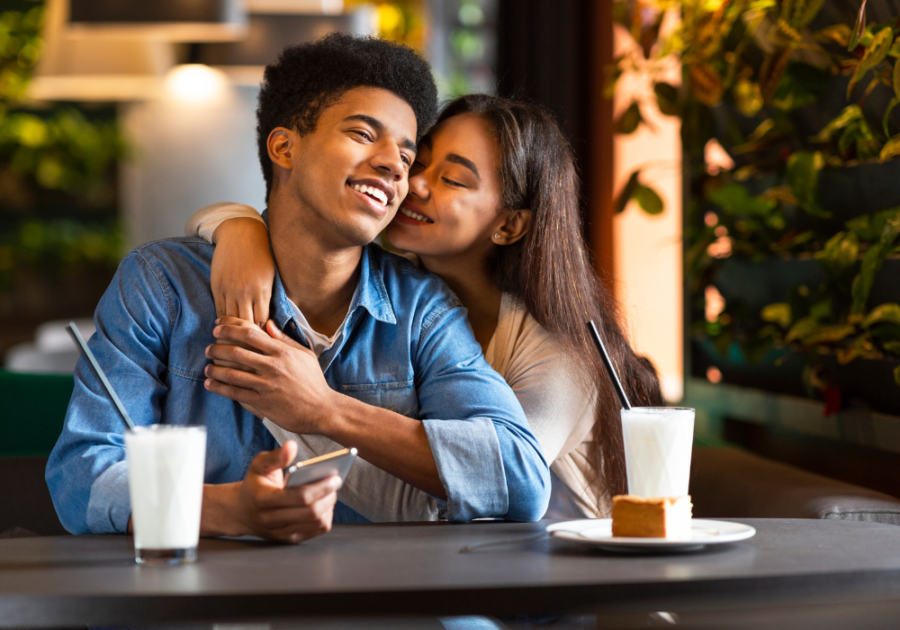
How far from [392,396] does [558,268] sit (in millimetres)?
397

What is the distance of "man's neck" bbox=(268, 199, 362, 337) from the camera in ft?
4.93

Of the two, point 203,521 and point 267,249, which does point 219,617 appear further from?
point 267,249

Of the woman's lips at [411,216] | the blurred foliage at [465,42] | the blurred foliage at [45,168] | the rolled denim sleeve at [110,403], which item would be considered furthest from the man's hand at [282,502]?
the blurred foliage at [45,168]

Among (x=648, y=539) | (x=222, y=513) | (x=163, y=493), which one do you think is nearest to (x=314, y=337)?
(x=222, y=513)

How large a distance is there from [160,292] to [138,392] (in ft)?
0.51

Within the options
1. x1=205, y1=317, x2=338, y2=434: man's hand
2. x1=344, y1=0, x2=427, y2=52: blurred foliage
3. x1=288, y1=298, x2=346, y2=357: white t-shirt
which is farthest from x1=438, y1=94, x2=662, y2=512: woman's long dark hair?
x1=344, y1=0, x2=427, y2=52: blurred foliage

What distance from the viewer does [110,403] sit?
1.26 meters

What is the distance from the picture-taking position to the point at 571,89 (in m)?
3.37

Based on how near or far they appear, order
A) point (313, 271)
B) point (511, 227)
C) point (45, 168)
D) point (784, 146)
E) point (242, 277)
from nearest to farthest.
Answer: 1. point (242, 277)
2. point (313, 271)
3. point (511, 227)
4. point (784, 146)
5. point (45, 168)

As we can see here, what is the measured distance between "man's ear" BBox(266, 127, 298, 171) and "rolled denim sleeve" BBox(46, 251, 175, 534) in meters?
0.27

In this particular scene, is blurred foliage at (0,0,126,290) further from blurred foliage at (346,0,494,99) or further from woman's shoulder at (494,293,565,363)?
woman's shoulder at (494,293,565,363)

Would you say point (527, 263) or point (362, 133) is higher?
point (362, 133)

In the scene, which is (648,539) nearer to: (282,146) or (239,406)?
(239,406)

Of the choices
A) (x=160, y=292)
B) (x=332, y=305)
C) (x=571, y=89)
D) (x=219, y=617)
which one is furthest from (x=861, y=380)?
(x=571, y=89)
